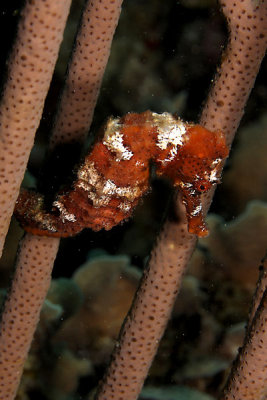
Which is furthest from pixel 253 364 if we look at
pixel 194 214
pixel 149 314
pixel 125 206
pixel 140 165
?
pixel 140 165

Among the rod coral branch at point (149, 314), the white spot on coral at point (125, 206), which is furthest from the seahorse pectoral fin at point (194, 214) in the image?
the white spot on coral at point (125, 206)

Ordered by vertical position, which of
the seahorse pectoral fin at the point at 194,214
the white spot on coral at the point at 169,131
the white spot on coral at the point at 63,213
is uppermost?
the white spot on coral at the point at 169,131

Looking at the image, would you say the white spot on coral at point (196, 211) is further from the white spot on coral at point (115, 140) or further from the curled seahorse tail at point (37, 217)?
the curled seahorse tail at point (37, 217)

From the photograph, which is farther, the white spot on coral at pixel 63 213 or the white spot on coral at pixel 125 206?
the white spot on coral at pixel 63 213

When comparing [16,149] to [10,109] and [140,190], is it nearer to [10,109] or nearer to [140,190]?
[10,109]

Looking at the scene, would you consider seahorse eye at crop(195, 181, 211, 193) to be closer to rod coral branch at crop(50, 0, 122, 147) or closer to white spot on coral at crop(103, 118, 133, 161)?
white spot on coral at crop(103, 118, 133, 161)

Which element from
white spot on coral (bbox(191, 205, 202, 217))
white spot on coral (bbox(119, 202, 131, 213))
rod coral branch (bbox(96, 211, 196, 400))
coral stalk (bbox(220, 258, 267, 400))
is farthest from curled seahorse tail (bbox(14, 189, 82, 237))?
coral stalk (bbox(220, 258, 267, 400))
